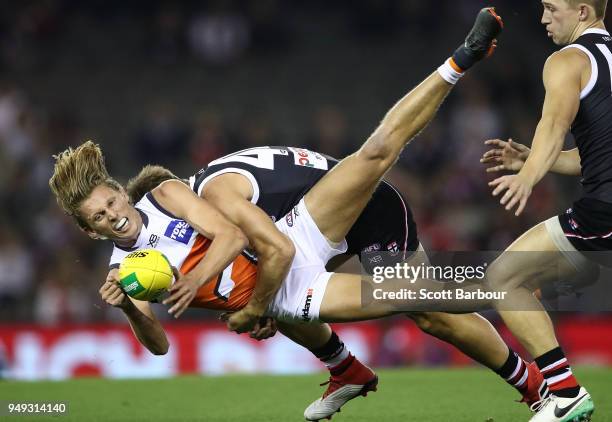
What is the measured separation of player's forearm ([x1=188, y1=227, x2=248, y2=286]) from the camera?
561cm

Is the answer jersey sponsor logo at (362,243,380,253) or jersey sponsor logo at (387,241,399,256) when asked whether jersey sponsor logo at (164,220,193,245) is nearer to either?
jersey sponsor logo at (362,243,380,253)

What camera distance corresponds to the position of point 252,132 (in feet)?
44.0

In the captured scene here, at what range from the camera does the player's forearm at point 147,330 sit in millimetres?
6040

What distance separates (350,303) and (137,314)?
1248 mm

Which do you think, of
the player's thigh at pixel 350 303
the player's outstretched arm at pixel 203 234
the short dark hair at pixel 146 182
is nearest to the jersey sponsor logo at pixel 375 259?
the player's thigh at pixel 350 303

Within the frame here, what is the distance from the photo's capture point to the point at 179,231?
5.97 metres

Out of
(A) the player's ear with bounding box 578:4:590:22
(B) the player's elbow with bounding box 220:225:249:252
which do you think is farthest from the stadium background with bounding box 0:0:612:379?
(A) the player's ear with bounding box 578:4:590:22

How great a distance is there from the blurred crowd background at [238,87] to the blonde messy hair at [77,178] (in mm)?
6950

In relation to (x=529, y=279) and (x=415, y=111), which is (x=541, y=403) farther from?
(x=415, y=111)

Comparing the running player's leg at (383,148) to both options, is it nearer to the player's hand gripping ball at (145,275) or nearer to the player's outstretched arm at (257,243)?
the player's outstretched arm at (257,243)

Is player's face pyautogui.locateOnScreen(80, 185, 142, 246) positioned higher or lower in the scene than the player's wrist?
higher

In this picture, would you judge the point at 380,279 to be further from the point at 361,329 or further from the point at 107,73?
the point at 107,73

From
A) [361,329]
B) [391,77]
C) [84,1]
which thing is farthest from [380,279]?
[84,1]

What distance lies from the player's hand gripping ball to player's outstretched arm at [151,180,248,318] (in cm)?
8
